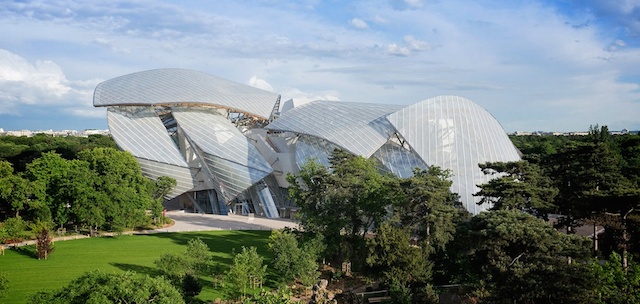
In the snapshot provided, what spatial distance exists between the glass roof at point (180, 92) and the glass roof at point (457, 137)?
57.7 ft

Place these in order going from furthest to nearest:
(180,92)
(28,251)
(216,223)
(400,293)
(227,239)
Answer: (180,92), (216,223), (227,239), (28,251), (400,293)

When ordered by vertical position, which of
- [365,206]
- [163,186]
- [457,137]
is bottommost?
[365,206]

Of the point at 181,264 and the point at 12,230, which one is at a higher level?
the point at 12,230

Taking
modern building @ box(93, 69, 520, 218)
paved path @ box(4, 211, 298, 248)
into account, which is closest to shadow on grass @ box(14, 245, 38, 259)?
paved path @ box(4, 211, 298, 248)

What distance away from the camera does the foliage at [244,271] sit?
2295 centimetres

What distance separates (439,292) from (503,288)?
6262 mm

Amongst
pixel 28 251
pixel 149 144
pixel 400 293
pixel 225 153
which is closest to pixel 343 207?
pixel 400 293

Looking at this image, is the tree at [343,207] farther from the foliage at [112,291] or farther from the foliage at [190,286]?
the foliage at [112,291]

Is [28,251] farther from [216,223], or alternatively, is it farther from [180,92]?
[180,92]

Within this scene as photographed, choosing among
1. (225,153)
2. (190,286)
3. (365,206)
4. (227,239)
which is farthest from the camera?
(225,153)

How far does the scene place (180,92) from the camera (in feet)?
173

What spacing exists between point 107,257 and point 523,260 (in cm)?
2238

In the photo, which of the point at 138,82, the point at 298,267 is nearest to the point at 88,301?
the point at 298,267

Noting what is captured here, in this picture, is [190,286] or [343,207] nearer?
[190,286]
